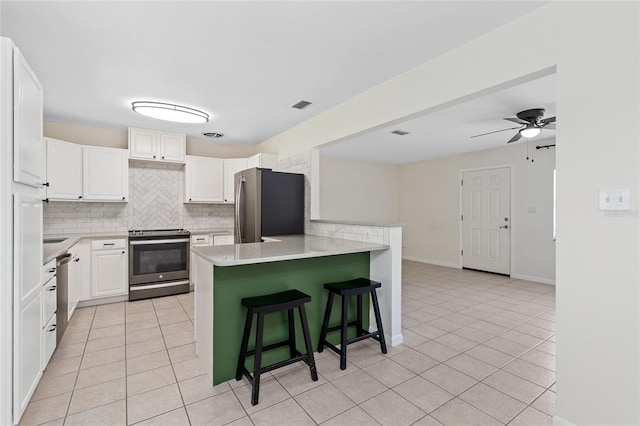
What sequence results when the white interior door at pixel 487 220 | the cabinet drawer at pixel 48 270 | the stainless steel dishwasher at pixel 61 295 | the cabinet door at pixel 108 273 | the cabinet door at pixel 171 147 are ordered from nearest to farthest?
the cabinet drawer at pixel 48 270 → the stainless steel dishwasher at pixel 61 295 → the cabinet door at pixel 108 273 → the cabinet door at pixel 171 147 → the white interior door at pixel 487 220

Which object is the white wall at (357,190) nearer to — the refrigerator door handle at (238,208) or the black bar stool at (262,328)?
the refrigerator door handle at (238,208)

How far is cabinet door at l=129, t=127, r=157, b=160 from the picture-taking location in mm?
4340

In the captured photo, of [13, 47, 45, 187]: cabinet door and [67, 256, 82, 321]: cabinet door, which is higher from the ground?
[13, 47, 45, 187]: cabinet door

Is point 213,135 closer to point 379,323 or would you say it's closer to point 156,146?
point 156,146

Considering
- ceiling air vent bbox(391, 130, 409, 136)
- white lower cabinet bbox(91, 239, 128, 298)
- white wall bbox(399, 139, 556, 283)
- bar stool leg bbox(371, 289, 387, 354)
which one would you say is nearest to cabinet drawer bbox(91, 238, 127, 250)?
white lower cabinet bbox(91, 239, 128, 298)

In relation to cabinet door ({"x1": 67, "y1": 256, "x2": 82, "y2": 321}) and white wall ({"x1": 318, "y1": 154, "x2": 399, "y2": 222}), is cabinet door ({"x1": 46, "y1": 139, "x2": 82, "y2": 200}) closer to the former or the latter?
cabinet door ({"x1": 67, "y1": 256, "x2": 82, "y2": 321})

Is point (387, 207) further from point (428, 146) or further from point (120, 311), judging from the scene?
point (120, 311)

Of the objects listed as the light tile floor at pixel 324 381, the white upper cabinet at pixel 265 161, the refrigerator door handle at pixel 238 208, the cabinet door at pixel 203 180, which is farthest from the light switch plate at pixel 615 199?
the cabinet door at pixel 203 180

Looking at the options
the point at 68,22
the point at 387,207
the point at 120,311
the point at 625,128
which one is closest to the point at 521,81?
the point at 625,128

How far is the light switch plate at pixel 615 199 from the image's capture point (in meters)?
1.47

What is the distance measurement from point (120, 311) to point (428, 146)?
5.49 m

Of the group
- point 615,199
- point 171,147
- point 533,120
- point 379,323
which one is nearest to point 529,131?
point 533,120

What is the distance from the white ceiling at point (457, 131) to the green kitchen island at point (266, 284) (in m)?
1.69

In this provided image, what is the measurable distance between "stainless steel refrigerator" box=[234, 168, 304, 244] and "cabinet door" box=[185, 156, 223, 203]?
1.12m
